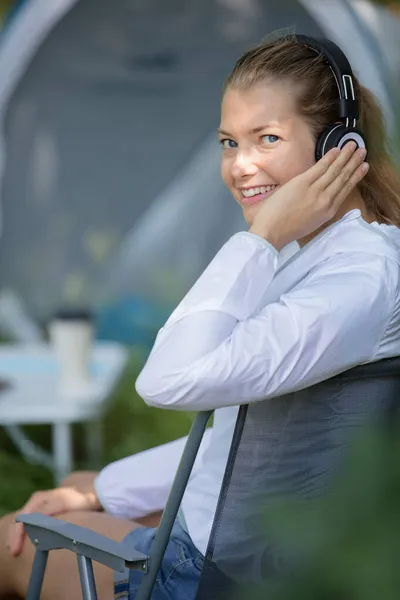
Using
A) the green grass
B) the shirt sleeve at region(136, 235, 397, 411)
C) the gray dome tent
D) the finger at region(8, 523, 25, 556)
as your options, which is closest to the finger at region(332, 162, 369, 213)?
the shirt sleeve at region(136, 235, 397, 411)

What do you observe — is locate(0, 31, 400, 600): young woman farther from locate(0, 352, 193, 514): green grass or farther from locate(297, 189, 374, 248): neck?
locate(0, 352, 193, 514): green grass

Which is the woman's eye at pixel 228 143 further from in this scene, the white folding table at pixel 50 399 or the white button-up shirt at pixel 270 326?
the white folding table at pixel 50 399

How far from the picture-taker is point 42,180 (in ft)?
17.8

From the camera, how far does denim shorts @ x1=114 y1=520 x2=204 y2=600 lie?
1.43 meters

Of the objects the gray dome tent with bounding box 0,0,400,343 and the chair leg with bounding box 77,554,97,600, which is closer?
the chair leg with bounding box 77,554,97,600

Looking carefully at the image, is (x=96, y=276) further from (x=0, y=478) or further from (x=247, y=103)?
(x=247, y=103)

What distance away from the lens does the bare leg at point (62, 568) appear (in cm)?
154

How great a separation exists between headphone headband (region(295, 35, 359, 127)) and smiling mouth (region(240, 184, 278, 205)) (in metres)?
0.15

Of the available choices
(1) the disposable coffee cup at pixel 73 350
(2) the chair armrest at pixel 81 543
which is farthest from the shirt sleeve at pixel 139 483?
(1) the disposable coffee cup at pixel 73 350

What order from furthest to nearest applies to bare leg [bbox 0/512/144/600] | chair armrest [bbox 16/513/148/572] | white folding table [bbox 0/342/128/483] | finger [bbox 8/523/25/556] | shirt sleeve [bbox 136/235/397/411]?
white folding table [bbox 0/342/128/483] < finger [bbox 8/523/25/556] < bare leg [bbox 0/512/144/600] < chair armrest [bbox 16/513/148/572] < shirt sleeve [bbox 136/235/397/411]

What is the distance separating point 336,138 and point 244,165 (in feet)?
0.47

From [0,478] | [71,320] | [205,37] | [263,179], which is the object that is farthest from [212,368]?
[205,37]

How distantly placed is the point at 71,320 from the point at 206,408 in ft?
8.21

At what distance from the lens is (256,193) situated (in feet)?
4.84
